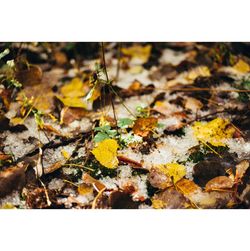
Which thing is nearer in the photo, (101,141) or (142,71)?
(101,141)

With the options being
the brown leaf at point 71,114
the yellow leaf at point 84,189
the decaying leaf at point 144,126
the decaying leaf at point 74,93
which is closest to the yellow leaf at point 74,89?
the decaying leaf at point 74,93

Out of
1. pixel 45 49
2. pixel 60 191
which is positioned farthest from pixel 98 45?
pixel 60 191

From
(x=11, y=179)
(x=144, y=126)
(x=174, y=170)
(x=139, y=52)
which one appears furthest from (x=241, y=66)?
(x=11, y=179)

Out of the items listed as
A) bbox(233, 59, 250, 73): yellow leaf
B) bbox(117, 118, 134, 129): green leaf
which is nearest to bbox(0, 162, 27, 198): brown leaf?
bbox(117, 118, 134, 129): green leaf

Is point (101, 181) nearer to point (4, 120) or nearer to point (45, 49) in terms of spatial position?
point (4, 120)

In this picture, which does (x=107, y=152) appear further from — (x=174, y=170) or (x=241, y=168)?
(x=241, y=168)

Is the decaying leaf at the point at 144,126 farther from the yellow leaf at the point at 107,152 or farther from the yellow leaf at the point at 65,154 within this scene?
the yellow leaf at the point at 65,154

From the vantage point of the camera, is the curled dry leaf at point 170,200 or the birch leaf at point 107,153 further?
the birch leaf at point 107,153
